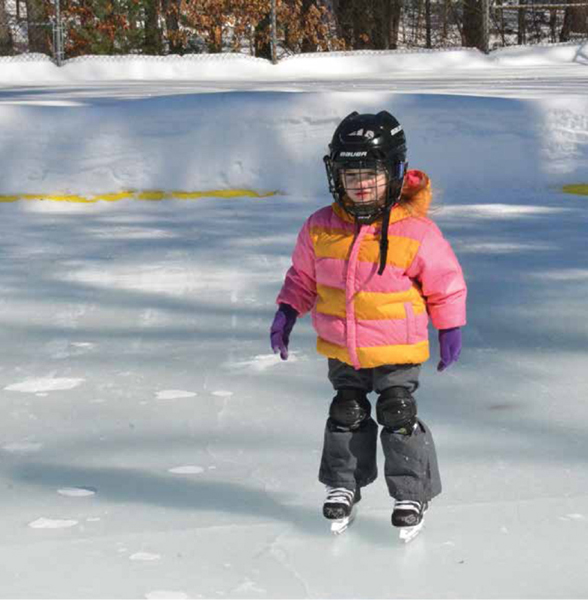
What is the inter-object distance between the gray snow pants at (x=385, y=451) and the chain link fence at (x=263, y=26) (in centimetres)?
1288

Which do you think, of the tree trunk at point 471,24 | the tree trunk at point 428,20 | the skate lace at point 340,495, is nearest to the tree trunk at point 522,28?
the tree trunk at point 471,24

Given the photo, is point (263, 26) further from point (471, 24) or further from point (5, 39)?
point (471, 24)

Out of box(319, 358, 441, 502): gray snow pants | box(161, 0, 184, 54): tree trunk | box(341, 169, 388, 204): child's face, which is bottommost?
box(161, 0, 184, 54): tree trunk

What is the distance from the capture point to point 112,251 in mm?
6875

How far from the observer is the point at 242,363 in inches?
177

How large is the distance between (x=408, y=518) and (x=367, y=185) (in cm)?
74

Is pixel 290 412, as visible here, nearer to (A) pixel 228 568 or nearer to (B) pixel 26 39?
(A) pixel 228 568

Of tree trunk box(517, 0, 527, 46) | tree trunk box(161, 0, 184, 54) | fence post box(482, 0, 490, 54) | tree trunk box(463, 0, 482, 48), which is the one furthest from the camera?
tree trunk box(463, 0, 482, 48)

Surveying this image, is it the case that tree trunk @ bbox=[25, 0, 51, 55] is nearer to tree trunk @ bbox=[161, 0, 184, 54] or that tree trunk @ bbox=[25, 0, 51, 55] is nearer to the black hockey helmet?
tree trunk @ bbox=[161, 0, 184, 54]

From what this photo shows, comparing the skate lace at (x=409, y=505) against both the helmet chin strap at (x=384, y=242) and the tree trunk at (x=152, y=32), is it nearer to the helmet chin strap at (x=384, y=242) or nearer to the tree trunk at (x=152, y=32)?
the helmet chin strap at (x=384, y=242)

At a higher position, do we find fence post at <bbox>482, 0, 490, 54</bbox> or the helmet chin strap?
the helmet chin strap

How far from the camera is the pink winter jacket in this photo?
283cm

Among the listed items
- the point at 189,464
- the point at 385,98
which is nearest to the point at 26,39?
the point at 385,98

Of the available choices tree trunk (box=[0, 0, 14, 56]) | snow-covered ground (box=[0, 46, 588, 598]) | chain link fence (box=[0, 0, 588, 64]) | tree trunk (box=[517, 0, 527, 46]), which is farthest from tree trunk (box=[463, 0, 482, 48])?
snow-covered ground (box=[0, 46, 588, 598])
